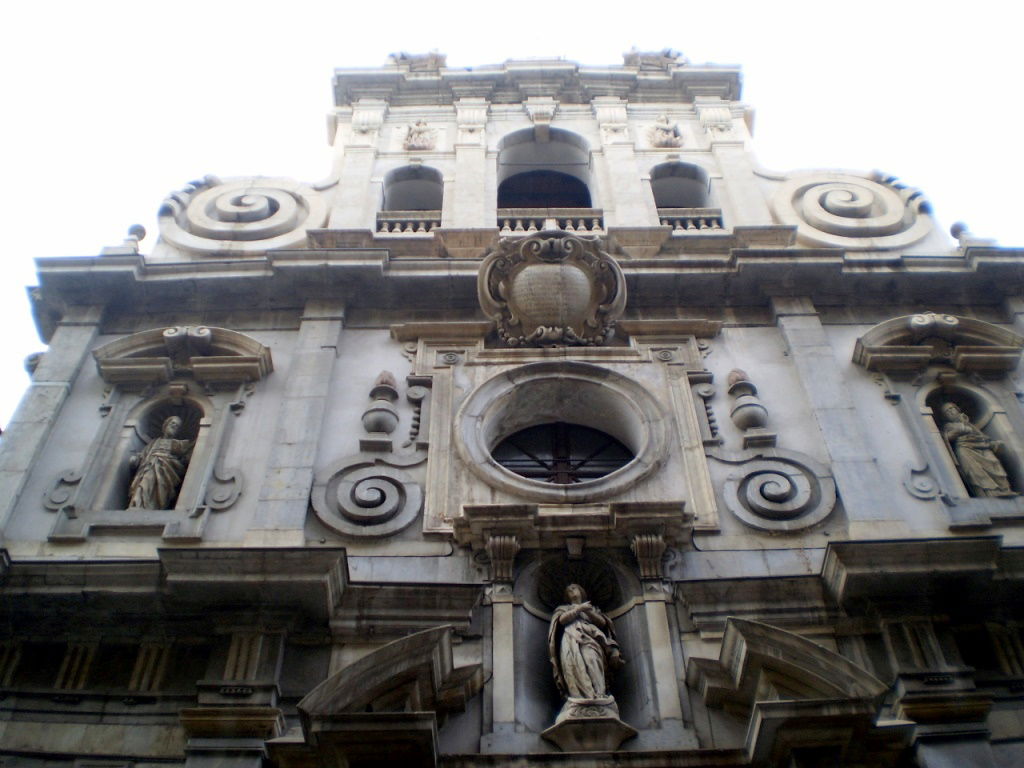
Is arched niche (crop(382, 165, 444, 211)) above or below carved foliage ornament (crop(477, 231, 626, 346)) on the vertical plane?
above

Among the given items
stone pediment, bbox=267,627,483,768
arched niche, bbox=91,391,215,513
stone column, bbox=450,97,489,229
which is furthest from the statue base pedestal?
stone column, bbox=450,97,489,229

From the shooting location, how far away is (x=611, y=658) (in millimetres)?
9664

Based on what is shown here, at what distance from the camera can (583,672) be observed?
9.40 metres

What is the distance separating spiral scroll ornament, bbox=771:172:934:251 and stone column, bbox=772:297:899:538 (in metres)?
2.37

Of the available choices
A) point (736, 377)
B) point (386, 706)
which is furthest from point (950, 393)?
point (386, 706)

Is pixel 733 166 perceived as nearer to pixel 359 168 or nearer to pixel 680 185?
pixel 680 185

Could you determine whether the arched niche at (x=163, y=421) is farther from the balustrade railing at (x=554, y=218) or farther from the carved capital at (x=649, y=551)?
the balustrade railing at (x=554, y=218)

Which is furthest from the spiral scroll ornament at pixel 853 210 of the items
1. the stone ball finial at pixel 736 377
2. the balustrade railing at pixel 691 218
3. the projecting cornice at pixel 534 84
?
the stone ball finial at pixel 736 377

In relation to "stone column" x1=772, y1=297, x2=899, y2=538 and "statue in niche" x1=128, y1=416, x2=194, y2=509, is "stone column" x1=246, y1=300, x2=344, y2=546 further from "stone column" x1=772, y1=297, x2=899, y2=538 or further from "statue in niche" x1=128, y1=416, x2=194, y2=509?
"stone column" x1=772, y1=297, x2=899, y2=538

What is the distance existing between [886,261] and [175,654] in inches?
394

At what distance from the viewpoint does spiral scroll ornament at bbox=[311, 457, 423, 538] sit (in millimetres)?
11016

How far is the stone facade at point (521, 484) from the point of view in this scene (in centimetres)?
910

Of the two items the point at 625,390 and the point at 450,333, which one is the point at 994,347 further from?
the point at 450,333

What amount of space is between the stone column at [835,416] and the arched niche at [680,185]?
415 cm
